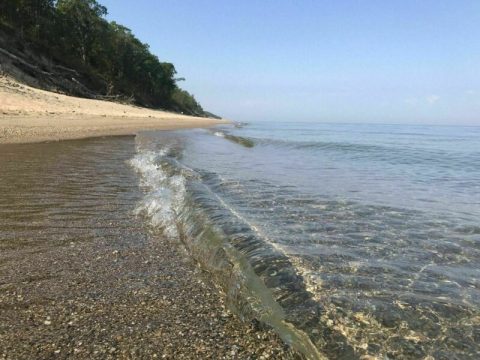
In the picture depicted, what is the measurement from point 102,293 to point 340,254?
255cm

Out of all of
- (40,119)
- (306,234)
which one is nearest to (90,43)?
(40,119)

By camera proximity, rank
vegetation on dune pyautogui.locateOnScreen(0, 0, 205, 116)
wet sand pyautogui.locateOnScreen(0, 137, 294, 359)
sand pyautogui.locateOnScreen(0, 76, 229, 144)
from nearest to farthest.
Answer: wet sand pyautogui.locateOnScreen(0, 137, 294, 359)
sand pyautogui.locateOnScreen(0, 76, 229, 144)
vegetation on dune pyautogui.locateOnScreen(0, 0, 205, 116)

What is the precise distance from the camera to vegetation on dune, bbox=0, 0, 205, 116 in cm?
4791

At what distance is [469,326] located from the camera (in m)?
3.04

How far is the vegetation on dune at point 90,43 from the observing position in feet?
157

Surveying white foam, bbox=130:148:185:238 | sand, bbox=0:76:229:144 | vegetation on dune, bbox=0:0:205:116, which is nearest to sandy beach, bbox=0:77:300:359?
white foam, bbox=130:148:185:238

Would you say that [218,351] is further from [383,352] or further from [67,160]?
[67,160]

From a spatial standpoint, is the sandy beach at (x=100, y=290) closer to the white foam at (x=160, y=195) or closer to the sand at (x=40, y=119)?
the white foam at (x=160, y=195)

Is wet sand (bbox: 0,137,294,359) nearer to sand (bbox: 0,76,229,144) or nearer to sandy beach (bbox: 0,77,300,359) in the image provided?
sandy beach (bbox: 0,77,300,359)

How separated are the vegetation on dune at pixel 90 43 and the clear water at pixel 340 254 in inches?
1868

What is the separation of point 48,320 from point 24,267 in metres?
1.18

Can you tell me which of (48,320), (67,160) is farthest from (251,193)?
(67,160)

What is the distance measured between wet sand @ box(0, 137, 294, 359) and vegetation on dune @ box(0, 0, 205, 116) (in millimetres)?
47558

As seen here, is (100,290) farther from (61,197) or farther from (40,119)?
(40,119)
